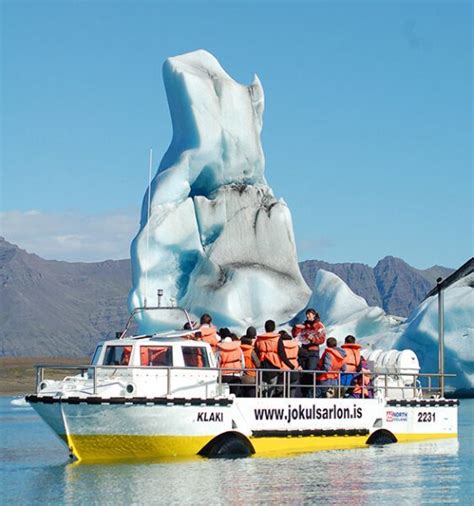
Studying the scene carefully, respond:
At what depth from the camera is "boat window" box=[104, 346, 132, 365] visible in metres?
17.7

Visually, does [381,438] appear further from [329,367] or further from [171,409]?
[171,409]

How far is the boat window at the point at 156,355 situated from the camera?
17594 mm

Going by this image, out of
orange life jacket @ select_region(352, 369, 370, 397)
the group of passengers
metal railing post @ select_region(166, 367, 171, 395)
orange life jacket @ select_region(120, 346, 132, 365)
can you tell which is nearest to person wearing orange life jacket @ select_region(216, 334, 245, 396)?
the group of passengers

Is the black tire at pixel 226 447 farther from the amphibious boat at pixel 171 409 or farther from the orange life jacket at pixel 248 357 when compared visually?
the orange life jacket at pixel 248 357

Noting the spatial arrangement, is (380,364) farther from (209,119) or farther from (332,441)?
(209,119)

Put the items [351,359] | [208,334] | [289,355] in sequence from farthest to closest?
[351,359], [289,355], [208,334]

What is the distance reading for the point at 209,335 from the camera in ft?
60.6

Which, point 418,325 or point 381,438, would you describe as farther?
point 418,325

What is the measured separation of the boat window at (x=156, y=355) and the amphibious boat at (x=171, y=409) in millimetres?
14

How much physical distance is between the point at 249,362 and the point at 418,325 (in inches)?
774

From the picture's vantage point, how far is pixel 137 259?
133 ft

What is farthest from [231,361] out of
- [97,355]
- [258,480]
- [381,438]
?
[381,438]

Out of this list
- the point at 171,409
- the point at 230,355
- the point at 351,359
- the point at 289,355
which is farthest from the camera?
the point at 351,359

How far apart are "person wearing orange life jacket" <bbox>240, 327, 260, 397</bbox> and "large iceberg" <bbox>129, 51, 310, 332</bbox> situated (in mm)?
20850
